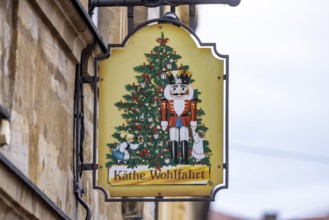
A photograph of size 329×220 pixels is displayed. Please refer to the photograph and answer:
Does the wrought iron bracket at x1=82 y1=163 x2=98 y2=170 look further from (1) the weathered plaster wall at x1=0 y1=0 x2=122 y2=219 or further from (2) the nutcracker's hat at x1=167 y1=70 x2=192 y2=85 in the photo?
(2) the nutcracker's hat at x1=167 y1=70 x2=192 y2=85

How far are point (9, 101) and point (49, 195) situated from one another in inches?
45.6

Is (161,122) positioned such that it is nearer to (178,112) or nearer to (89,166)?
(178,112)

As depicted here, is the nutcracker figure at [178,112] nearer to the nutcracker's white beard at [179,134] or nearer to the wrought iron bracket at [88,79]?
the nutcracker's white beard at [179,134]

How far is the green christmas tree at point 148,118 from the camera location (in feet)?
40.2

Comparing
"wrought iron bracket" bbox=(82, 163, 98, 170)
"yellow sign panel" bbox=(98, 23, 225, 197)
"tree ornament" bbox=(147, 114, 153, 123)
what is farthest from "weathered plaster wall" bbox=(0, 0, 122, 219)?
"tree ornament" bbox=(147, 114, 153, 123)

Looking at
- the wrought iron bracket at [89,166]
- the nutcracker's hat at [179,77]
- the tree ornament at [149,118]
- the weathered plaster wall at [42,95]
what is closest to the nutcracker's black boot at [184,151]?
the tree ornament at [149,118]

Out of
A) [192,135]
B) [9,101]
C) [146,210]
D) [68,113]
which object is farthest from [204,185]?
[146,210]

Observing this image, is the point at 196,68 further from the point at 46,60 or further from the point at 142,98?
the point at 46,60

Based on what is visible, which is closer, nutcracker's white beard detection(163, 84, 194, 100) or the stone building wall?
the stone building wall

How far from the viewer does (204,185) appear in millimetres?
12297

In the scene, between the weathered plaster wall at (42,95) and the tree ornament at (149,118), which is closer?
the weathered plaster wall at (42,95)

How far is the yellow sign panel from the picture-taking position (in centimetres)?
1224

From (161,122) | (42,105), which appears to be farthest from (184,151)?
(42,105)

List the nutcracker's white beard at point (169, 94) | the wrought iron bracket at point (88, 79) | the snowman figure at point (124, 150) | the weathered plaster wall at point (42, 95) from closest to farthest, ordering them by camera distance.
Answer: the weathered plaster wall at point (42, 95) → the snowman figure at point (124, 150) → the nutcracker's white beard at point (169, 94) → the wrought iron bracket at point (88, 79)
